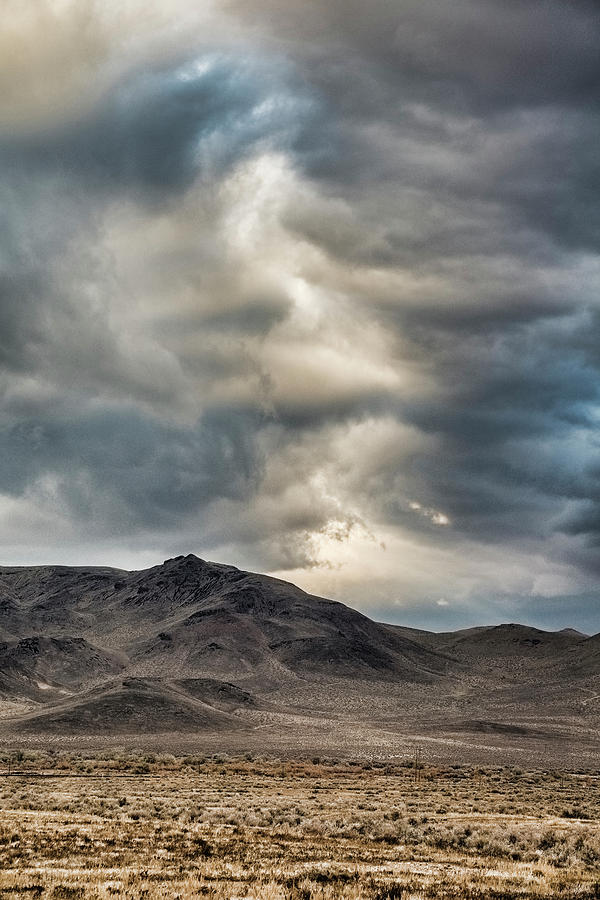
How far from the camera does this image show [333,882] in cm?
2183

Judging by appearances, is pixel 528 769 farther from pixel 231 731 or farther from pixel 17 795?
pixel 231 731

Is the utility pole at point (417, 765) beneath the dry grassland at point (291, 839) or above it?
beneath

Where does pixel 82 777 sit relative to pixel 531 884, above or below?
below

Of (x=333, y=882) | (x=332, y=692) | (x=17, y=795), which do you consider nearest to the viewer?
(x=333, y=882)

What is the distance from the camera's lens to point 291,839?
3092 centimetres

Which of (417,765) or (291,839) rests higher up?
(291,839)

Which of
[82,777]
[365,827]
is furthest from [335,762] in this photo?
[365,827]

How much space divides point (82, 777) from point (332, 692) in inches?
5698

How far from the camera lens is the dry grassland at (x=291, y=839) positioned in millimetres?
21312

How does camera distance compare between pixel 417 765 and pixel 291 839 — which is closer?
pixel 291 839

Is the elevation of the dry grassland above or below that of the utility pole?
above

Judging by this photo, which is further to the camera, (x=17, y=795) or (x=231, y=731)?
(x=231, y=731)

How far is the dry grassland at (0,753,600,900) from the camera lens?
2131 cm

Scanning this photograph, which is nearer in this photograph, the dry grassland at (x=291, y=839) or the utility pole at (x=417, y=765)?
the dry grassland at (x=291, y=839)
